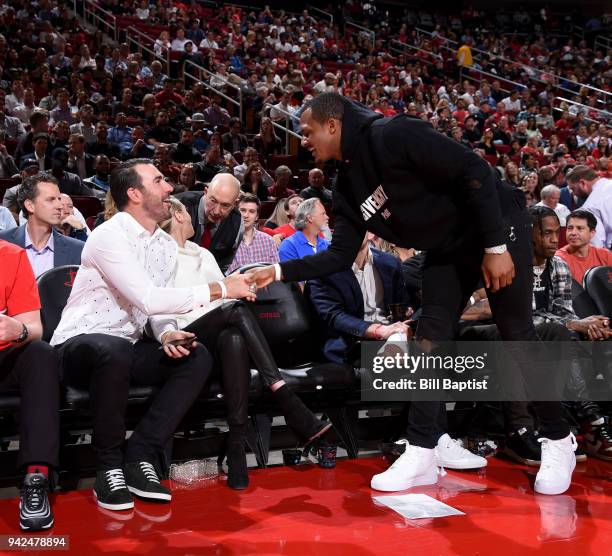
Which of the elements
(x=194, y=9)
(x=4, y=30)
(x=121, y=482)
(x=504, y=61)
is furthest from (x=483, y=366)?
(x=504, y=61)

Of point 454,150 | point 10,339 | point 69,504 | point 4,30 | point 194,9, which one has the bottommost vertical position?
point 69,504

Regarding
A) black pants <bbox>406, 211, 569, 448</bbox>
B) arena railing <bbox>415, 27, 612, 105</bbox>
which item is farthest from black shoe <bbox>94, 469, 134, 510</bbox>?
arena railing <bbox>415, 27, 612, 105</bbox>

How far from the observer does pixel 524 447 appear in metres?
3.31

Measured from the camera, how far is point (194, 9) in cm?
1498

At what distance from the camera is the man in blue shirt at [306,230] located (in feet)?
15.1

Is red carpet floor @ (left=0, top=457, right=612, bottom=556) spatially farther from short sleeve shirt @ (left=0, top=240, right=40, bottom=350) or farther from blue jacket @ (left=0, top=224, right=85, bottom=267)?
blue jacket @ (left=0, top=224, right=85, bottom=267)

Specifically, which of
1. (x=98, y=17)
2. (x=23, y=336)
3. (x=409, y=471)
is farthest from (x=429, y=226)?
(x=98, y=17)

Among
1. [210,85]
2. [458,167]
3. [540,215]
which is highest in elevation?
[210,85]

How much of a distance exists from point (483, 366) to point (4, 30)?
9.77m

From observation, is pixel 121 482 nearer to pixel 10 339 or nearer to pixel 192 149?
pixel 10 339

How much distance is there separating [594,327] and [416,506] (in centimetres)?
149

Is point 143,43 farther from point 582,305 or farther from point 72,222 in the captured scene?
point 582,305

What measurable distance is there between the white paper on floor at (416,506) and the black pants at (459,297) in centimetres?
20

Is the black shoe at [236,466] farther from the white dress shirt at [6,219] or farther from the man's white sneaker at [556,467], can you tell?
the white dress shirt at [6,219]
